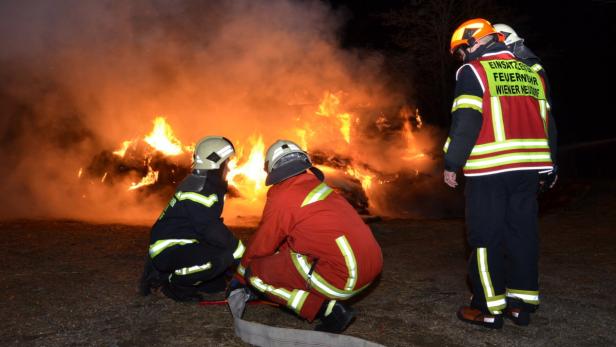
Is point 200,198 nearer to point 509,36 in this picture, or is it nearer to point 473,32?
point 473,32

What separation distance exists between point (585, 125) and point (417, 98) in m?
6.97

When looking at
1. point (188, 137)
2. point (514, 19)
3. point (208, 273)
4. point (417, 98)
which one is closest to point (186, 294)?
point (208, 273)

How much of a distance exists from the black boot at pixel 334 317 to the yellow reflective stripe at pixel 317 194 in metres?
0.63

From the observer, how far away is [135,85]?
12180 millimetres

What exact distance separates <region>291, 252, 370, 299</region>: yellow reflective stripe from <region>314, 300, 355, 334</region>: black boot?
→ 0.20 ft

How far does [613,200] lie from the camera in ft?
28.2

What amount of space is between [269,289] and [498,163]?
161 centimetres

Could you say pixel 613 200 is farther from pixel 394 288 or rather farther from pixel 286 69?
pixel 286 69

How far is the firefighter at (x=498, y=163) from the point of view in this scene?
3.42 meters

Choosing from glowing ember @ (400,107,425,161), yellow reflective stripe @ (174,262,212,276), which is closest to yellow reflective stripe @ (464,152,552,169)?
yellow reflective stripe @ (174,262,212,276)

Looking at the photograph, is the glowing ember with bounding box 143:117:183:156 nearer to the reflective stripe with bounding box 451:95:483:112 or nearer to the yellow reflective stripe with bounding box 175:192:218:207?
the yellow reflective stripe with bounding box 175:192:218:207

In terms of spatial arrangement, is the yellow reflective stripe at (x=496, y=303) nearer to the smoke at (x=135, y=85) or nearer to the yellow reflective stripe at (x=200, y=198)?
the yellow reflective stripe at (x=200, y=198)

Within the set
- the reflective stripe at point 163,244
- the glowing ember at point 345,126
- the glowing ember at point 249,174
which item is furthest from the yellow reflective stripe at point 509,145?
the glowing ember at point 345,126

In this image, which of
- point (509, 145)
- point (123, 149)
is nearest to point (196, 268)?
point (509, 145)
